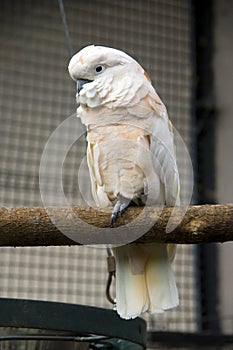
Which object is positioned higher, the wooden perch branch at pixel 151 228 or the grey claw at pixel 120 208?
the grey claw at pixel 120 208

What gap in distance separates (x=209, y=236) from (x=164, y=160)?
1.28 feet

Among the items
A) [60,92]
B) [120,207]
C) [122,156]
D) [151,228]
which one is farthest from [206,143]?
[151,228]

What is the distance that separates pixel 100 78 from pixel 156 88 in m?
1.44

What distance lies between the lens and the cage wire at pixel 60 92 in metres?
2.52

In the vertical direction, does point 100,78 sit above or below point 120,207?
above

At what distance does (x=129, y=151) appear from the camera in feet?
4.20

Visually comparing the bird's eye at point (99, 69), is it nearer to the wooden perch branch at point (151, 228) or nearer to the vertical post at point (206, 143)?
the wooden perch branch at point (151, 228)

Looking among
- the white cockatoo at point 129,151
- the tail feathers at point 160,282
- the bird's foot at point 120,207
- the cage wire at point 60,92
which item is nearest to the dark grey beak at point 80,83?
the white cockatoo at point 129,151

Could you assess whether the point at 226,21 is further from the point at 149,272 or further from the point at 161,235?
the point at 161,235

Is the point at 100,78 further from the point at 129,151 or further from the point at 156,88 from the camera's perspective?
the point at 156,88

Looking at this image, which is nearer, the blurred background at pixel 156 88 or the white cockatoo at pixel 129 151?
the white cockatoo at pixel 129 151

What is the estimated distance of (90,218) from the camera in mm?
988

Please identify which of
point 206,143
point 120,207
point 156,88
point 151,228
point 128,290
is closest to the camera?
point 151,228

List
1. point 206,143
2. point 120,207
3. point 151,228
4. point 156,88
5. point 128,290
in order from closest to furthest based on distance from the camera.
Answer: point 151,228 < point 120,207 < point 128,290 < point 206,143 < point 156,88
